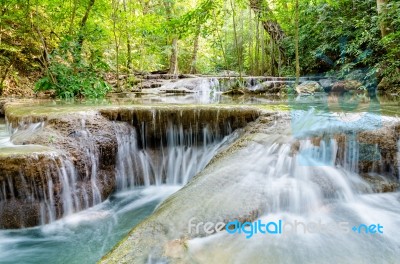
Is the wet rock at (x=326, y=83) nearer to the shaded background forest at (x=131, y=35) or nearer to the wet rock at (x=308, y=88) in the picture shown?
the shaded background forest at (x=131, y=35)

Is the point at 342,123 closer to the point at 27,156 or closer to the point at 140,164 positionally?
the point at 140,164

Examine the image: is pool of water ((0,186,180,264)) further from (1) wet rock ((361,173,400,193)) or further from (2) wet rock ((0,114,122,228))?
(1) wet rock ((361,173,400,193))

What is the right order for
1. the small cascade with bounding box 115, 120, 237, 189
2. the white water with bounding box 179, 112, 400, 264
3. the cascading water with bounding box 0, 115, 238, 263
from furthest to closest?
1. the small cascade with bounding box 115, 120, 237, 189
2. the cascading water with bounding box 0, 115, 238, 263
3. the white water with bounding box 179, 112, 400, 264

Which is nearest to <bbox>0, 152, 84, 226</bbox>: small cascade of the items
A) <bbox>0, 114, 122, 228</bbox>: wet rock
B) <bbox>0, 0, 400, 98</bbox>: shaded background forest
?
<bbox>0, 114, 122, 228</bbox>: wet rock

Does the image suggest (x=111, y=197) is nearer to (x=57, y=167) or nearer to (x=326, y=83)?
(x=57, y=167)

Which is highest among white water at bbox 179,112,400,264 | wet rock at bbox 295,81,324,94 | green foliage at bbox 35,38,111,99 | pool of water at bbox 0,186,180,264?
green foliage at bbox 35,38,111,99

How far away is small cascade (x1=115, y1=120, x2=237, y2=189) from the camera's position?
458 cm

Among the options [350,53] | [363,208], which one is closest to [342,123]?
[363,208]

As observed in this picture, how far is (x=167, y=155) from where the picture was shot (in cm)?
488

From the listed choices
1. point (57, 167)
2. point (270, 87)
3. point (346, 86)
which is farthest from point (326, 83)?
point (57, 167)

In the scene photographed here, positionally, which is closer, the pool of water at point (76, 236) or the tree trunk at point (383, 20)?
the pool of water at point (76, 236)

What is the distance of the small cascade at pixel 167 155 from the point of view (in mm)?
4578

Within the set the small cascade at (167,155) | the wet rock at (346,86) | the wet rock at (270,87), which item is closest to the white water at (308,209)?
the small cascade at (167,155)

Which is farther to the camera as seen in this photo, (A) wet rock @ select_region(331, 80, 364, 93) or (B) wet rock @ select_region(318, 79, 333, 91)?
(B) wet rock @ select_region(318, 79, 333, 91)
